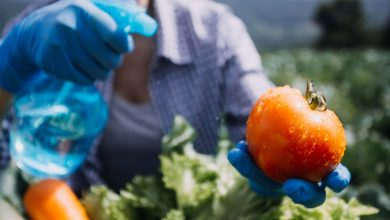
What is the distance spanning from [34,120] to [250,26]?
1162 inches

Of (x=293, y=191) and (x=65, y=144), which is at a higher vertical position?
(x=293, y=191)

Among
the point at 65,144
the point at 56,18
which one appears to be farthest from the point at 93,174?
the point at 56,18

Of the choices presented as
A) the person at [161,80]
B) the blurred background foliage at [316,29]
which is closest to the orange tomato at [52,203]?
the person at [161,80]

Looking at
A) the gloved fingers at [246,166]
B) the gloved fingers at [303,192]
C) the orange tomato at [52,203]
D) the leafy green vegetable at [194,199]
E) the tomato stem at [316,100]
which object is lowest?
the orange tomato at [52,203]

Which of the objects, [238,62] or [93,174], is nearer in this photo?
[238,62]

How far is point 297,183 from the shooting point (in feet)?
3.82

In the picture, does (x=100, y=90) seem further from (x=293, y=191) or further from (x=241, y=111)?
(x=293, y=191)

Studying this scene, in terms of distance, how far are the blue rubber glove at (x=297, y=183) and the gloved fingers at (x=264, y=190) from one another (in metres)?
0.02

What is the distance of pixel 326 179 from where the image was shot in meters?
1.20

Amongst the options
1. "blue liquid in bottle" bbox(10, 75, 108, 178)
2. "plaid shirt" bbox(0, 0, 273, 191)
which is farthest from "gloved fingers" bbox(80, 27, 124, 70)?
"plaid shirt" bbox(0, 0, 273, 191)

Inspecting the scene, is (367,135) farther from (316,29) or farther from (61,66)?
(316,29)

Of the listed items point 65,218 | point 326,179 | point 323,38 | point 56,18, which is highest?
point 56,18

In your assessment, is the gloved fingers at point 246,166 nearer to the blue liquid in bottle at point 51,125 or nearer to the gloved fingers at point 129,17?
the gloved fingers at point 129,17

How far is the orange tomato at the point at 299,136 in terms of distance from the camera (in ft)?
3.91
